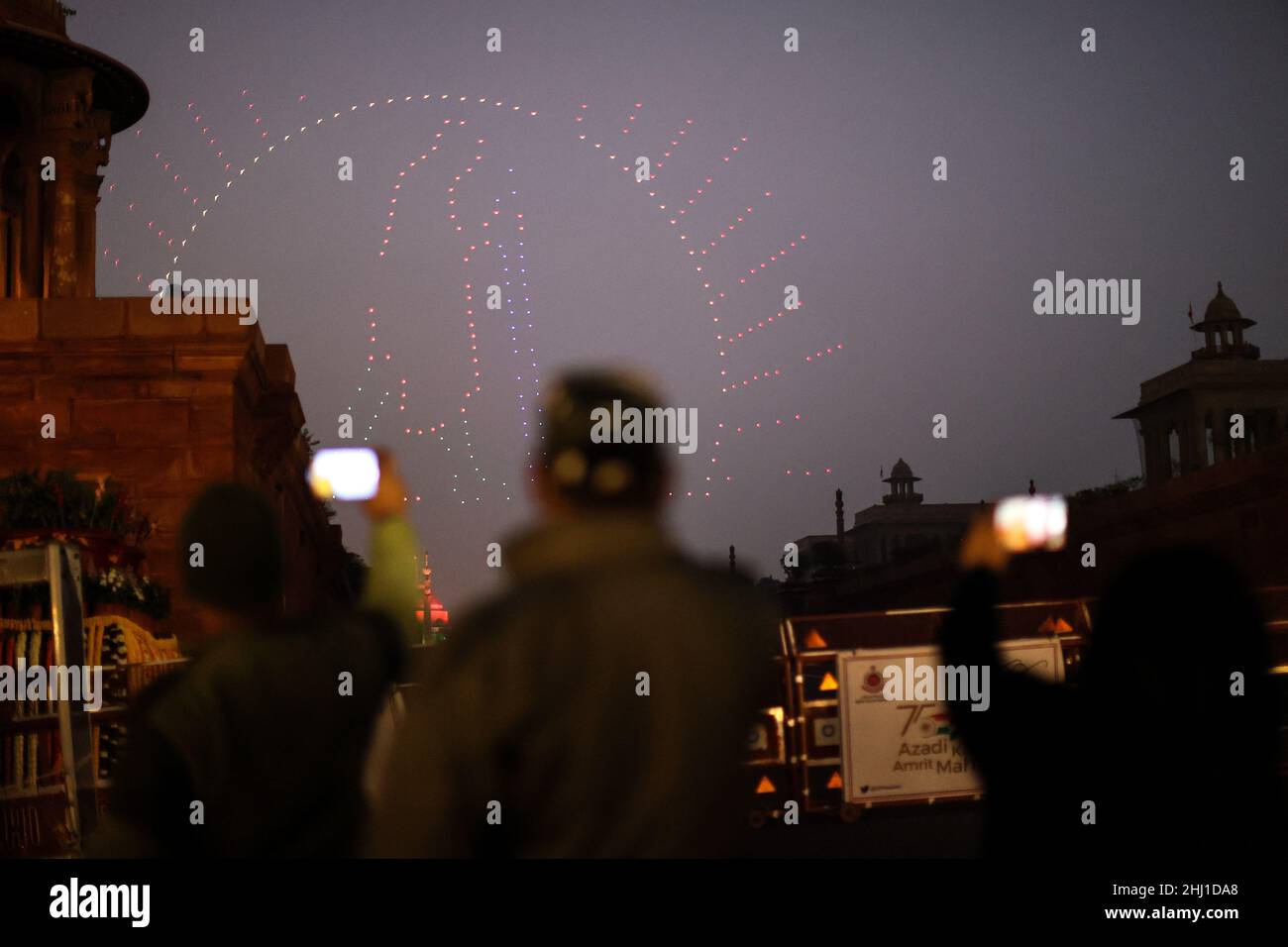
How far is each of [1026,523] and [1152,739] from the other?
51 centimetres

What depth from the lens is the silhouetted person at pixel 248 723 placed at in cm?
286

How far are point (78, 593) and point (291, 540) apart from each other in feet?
43.3

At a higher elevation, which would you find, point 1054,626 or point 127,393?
point 127,393

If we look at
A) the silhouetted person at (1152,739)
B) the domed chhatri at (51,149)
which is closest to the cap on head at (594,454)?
the silhouetted person at (1152,739)

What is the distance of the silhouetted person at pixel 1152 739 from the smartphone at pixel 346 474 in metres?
1.46

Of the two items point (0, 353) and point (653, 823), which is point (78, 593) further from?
point (0, 353)

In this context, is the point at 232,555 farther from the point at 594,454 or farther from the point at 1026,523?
the point at 1026,523

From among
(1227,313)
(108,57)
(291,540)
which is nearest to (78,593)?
(291,540)

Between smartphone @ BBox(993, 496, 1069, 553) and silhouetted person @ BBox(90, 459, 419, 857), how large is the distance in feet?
4.65

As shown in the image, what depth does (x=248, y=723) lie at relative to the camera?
9.57 ft

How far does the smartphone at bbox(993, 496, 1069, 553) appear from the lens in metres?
3.03

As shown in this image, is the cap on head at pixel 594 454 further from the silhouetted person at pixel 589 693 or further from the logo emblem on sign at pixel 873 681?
the logo emblem on sign at pixel 873 681

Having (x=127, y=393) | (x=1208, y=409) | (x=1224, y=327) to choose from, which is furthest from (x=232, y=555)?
(x=1224, y=327)
